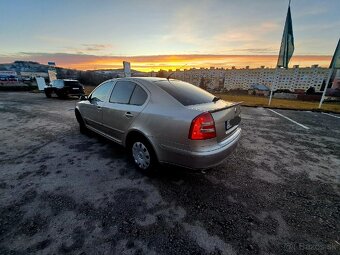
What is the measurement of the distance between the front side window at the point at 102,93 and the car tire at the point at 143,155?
1.46 meters

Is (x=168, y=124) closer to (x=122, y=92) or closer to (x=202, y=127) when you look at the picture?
(x=202, y=127)

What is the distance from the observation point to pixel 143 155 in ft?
10.2

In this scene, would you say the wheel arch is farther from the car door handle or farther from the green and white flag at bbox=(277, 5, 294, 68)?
the green and white flag at bbox=(277, 5, 294, 68)

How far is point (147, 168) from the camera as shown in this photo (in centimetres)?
308

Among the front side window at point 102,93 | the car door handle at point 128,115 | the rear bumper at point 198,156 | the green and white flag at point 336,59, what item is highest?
the green and white flag at point 336,59

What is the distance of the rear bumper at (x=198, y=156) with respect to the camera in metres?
2.38

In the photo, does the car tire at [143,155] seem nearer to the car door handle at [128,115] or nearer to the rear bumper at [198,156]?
the rear bumper at [198,156]

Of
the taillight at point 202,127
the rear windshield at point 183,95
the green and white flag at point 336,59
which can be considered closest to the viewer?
the taillight at point 202,127

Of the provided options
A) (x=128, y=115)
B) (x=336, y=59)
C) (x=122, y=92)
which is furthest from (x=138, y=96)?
(x=336, y=59)

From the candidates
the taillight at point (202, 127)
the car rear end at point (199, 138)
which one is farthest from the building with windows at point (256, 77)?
the taillight at point (202, 127)

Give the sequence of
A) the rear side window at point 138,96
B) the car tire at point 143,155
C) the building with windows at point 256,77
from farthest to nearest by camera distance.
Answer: the building with windows at point 256,77, the rear side window at point 138,96, the car tire at point 143,155

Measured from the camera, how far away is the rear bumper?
93.7 inches

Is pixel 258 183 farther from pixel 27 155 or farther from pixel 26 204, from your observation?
pixel 27 155

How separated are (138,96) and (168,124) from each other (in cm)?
97
